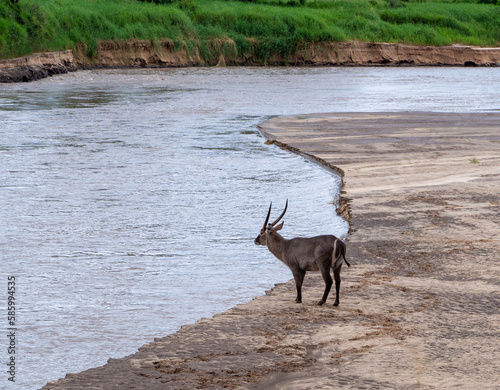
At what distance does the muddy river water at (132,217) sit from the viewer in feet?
18.4

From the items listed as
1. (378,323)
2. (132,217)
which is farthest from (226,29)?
(378,323)

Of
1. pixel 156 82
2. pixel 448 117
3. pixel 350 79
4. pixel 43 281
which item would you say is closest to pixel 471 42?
pixel 350 79

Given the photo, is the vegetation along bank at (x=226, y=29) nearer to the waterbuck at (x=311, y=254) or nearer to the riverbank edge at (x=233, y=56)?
the riverbank edge at (x=233, y=56)

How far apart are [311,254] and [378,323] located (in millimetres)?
725

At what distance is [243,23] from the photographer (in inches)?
1935

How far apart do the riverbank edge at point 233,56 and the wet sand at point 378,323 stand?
27134 mm

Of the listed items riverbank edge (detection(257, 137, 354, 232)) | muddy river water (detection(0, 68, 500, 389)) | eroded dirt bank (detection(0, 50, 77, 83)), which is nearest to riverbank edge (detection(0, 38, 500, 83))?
eroded dirt bank (detection(0, 50, 77, 83))

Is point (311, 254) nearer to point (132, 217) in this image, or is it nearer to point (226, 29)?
point (132, 217)

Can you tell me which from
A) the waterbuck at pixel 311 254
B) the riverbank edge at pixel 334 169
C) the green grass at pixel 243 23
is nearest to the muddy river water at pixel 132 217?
the riverbank edge at pixel 334 169

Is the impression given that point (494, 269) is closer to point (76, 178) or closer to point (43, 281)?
point (43, 281)

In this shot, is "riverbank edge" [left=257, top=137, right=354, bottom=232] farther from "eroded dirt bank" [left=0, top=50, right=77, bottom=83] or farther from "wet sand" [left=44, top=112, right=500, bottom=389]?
"eroded dirt bank" [left=0, top=50, right=77, bottom=83]

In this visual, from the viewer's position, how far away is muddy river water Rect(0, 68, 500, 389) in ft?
18.4

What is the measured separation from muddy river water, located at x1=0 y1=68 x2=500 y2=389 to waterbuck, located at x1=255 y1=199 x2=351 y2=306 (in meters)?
0.49

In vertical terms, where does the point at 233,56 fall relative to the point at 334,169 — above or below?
above
